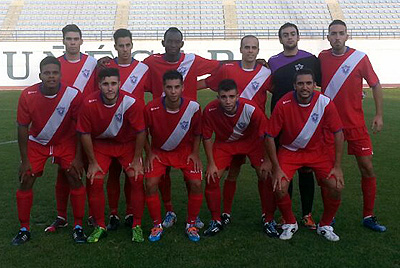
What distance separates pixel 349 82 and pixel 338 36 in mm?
431

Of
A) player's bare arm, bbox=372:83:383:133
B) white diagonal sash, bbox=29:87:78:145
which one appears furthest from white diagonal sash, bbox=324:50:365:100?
white diagonal sash, bbox=29:87:78:145

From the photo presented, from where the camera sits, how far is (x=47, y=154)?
12.0 feet

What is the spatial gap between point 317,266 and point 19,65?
827 inches

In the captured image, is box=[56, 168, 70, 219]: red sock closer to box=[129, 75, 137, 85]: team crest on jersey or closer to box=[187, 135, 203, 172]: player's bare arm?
box=[129, 75, 137, 85]: team crest on jersey

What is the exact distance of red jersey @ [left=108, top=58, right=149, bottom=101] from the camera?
407 centimetres

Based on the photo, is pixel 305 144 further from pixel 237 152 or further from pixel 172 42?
pixel 172 42

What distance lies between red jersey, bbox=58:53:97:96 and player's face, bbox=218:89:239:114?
4.23 ft

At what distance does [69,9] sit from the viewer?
29.5 metres

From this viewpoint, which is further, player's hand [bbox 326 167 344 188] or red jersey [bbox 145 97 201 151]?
red jersey [bbox 145 97 201 151]

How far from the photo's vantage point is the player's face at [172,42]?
393 centimetres

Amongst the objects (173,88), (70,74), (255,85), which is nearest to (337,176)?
(255,85)

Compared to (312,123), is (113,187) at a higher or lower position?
lower

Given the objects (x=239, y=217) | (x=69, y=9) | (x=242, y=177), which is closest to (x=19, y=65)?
(x=69, y=9)

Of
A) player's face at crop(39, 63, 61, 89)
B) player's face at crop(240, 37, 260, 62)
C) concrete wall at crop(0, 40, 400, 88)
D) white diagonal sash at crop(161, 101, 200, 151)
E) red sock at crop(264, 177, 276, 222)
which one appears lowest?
red sock at crop(264, 177, 276, 222)
